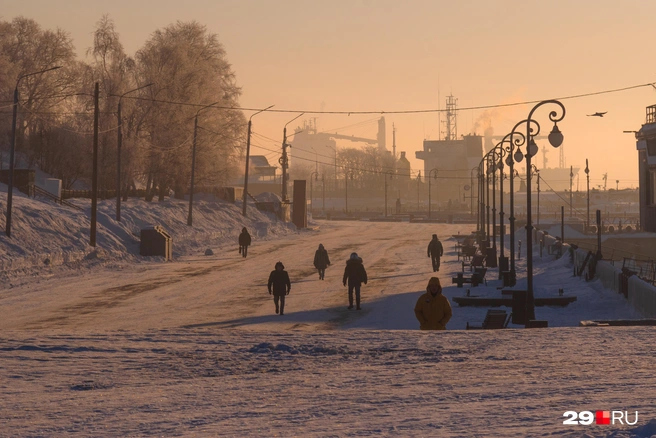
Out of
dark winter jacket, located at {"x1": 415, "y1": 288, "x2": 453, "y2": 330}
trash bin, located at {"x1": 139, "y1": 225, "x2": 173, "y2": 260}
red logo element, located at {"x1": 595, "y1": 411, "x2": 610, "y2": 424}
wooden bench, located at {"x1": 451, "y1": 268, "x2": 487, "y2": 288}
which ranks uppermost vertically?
trash bin, located at {"x1": 139, "y1": 225, "x2": 173, "y2": 260}

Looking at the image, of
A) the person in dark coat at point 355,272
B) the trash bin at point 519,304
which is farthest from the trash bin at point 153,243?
the trash bin at point 519,304

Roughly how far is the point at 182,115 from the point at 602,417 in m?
58.4

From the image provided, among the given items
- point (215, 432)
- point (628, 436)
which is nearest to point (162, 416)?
point (215, 432)

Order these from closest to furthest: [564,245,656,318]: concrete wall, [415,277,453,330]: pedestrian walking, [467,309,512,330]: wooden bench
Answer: [415,277,453,330]: pedestrian walking < [467,309,512,330]: wooden bench < [564,245,656,318]: concrete wall

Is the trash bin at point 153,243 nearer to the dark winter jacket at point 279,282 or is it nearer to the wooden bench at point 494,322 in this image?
the dark winter jacket at point 279,282

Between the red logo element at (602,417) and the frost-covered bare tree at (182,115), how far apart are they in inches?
2162

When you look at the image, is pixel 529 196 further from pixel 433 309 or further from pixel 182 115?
pixel 182 115

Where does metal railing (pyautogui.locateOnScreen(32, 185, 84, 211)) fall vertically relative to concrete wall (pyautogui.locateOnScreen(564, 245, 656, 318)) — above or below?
above

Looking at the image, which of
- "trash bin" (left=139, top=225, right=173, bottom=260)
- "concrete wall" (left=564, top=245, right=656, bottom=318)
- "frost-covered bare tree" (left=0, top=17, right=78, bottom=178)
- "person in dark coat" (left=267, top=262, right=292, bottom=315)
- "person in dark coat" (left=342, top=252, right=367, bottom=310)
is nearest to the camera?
"concrete wall" (left=564, top=245, right=656, bottom=318)

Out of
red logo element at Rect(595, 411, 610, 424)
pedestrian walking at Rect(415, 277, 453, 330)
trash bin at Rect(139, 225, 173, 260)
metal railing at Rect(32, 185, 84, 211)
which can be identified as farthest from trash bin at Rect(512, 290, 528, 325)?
metal railing at Rect(32, 185, 84, 211)

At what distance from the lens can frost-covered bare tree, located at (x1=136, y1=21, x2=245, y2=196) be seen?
63.5m

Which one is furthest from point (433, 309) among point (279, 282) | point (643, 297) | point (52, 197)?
point (52, 197)

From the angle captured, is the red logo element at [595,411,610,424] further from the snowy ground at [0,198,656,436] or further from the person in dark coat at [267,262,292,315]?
the person in dark coat at [267,262,292,315]

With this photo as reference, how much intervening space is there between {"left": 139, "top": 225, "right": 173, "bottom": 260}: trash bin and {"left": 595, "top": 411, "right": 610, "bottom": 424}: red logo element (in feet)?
120
